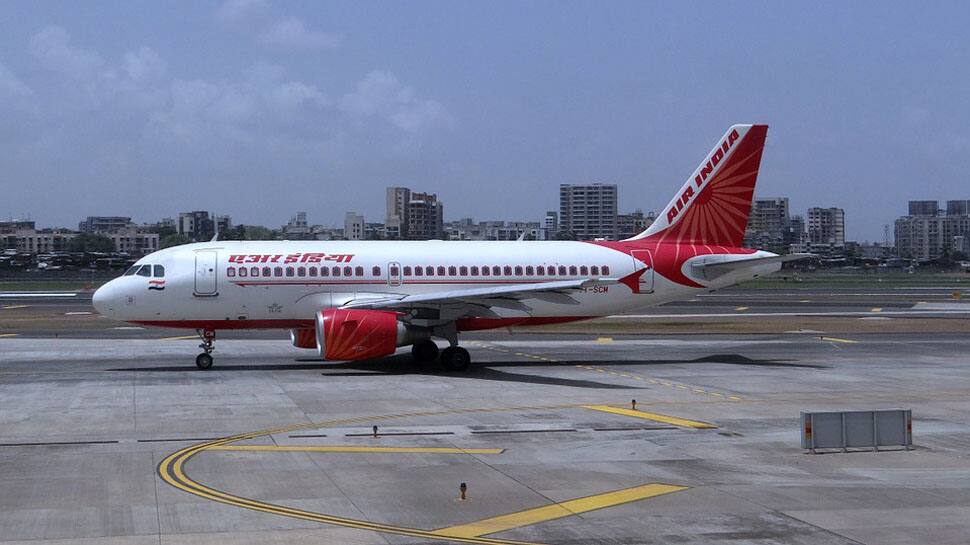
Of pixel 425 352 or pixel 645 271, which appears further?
pixel 645 271

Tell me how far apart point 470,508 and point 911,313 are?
197ft

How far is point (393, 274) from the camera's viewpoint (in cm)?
3819

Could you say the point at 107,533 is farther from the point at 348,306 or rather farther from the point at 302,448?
the point at 348,306

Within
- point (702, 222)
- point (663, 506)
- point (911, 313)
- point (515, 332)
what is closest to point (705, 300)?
point (911, 313)

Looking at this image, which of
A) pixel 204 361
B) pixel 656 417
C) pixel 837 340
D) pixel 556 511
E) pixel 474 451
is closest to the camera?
pixel 556 511

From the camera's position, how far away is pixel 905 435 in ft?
68.8

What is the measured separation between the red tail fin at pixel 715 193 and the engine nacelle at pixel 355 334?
A: 12176 mm

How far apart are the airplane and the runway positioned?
1702 mm

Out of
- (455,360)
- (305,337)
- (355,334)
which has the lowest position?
(455,360)

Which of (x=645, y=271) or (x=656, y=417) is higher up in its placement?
(x=645, y=271)

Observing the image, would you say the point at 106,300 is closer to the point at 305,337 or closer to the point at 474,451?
the point at 305,337

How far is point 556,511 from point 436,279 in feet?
76.9

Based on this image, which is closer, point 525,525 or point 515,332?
point 525,525

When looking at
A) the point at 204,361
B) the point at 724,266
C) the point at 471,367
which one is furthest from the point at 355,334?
the point at 724,266
